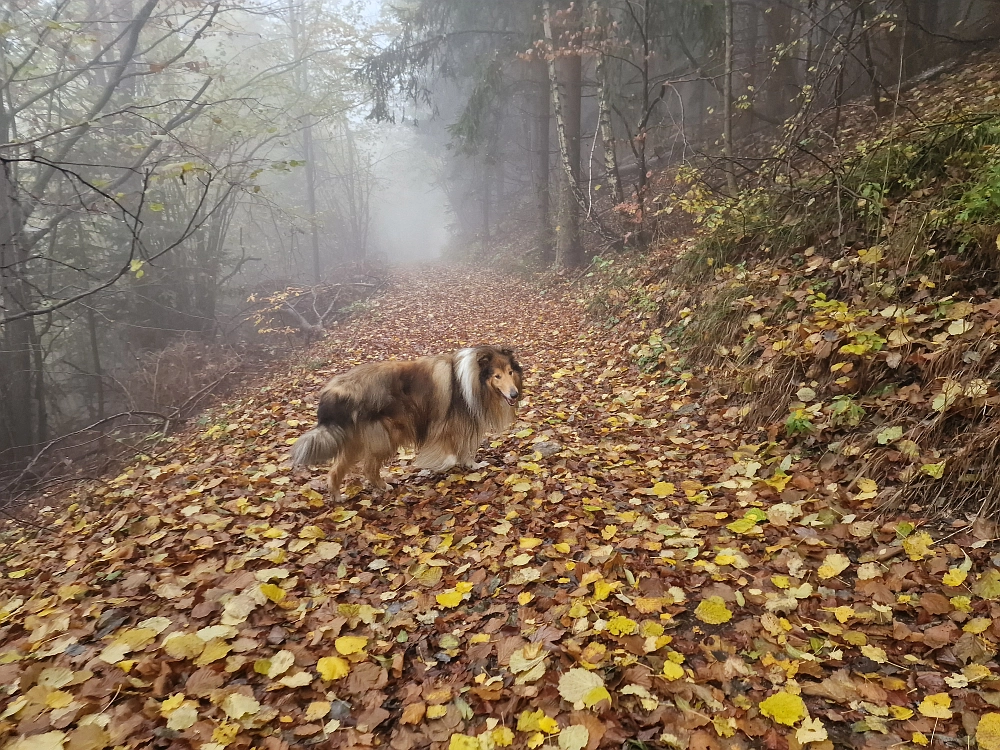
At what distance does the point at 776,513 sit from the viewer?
3975 mm

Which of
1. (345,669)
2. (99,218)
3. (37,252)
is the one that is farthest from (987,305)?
(99,218)

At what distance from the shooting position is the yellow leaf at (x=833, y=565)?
3276mm

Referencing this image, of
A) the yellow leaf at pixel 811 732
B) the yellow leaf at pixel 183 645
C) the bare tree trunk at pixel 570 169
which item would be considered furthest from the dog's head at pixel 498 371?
the bare tree trunk at pixel 570 169

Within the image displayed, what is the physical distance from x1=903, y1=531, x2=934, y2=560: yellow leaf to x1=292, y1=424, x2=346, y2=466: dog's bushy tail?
4384mm

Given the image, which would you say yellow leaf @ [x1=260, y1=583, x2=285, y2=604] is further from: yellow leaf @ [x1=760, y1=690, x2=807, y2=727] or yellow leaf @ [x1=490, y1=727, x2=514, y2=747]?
Result: yellow leaf @ [x1=760, y1=690, x2=807, y2=727]

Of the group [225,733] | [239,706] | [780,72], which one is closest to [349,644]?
[239,706]

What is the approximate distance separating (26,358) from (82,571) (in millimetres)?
9598

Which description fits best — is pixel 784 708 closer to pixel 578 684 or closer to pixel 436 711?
pixel 578 684

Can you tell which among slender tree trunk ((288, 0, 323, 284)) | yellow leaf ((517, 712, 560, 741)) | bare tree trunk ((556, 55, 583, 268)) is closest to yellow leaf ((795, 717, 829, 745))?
yellow leaf ((517, 712, 560, 741))

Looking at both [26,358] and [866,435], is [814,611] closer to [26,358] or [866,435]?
[866,435]

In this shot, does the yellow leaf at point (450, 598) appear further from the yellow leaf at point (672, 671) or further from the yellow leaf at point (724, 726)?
the yellow leaf at point (724, 726)

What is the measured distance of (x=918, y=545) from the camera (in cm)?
333

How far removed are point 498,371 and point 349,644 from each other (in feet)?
9.20

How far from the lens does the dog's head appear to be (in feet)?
16.9
